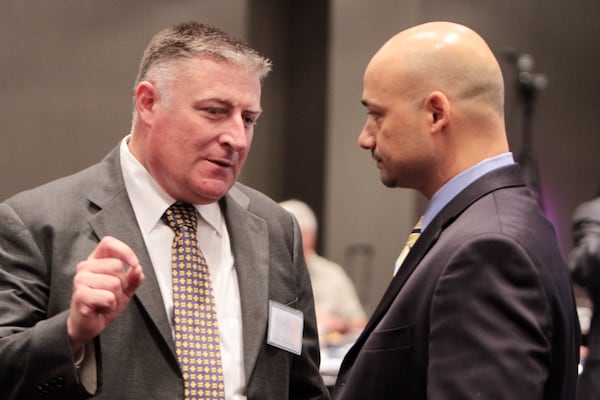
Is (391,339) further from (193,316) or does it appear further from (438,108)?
(193,316)

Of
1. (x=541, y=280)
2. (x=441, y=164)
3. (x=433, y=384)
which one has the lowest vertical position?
(x=433, y=384)

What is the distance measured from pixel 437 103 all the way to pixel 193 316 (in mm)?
766

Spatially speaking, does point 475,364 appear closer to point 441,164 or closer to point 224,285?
point 441,164

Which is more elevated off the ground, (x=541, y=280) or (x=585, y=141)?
(x=585, y=141)

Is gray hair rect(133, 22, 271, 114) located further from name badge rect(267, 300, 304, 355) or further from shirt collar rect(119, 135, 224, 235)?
name badge rect(267, 300, 304, 355)

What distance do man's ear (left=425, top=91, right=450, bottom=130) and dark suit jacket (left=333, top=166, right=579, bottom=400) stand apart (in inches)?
5.3

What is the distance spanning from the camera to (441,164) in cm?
181

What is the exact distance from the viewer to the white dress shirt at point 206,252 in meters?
2.14

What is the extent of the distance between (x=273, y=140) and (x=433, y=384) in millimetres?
6133

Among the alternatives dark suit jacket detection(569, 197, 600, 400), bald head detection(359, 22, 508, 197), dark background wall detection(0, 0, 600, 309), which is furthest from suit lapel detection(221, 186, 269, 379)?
dark background wall detection(0, 0, 600, 309)

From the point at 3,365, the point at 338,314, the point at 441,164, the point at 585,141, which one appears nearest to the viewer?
the point at 441,164

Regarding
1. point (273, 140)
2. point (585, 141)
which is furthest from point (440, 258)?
point (585, 141)

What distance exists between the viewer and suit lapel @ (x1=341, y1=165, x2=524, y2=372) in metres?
1.75

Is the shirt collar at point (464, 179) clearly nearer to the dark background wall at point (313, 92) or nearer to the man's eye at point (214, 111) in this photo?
the man's eye at point (214, 111)
